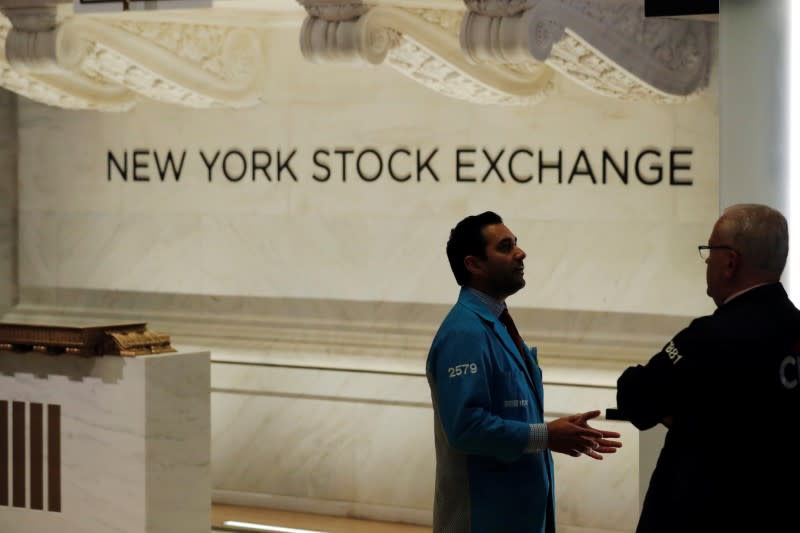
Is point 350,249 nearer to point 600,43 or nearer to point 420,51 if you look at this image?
point 420,51

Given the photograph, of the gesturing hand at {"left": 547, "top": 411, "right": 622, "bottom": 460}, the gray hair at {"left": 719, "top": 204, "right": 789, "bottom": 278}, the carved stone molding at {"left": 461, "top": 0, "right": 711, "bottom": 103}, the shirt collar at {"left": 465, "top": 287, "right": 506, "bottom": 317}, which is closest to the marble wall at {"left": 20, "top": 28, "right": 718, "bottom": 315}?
the carved stone molding at {"left": 461, "top": 0, "right": 711, "bottom": 103}

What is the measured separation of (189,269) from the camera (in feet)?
29.9

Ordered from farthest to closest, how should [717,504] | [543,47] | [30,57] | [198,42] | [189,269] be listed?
1. [189,269]
2. [198,42]
3. [30,57]
4. [543,47]
5. [717,504]

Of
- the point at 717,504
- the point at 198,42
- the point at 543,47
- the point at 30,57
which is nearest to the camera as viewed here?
the point at 717,504

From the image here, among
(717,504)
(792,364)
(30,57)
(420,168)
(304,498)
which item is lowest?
(304,498)

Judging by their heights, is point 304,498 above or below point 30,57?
below

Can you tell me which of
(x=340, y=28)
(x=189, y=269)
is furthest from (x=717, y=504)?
(x=189, y=269)

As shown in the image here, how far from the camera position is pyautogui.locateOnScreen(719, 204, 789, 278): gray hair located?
3.26 meters

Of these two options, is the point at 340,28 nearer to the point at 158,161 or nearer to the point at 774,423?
the point at 158,161

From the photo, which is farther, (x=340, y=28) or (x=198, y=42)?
(x=198, y=42)

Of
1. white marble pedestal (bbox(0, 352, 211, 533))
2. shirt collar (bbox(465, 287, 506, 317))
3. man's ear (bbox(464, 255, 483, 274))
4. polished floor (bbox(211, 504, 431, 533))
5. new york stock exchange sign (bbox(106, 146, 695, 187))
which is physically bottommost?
polished floor (bbox(211, 504, 431, 533))

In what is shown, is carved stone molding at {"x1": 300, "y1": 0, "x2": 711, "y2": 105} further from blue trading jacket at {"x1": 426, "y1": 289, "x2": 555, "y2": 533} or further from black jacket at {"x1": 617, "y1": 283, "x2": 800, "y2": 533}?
black jacket at {"x1": 617, "y1": 283, "x2": 800, "y2": 533}

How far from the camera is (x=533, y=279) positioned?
8.10 m

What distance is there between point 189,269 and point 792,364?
6.29 meters
